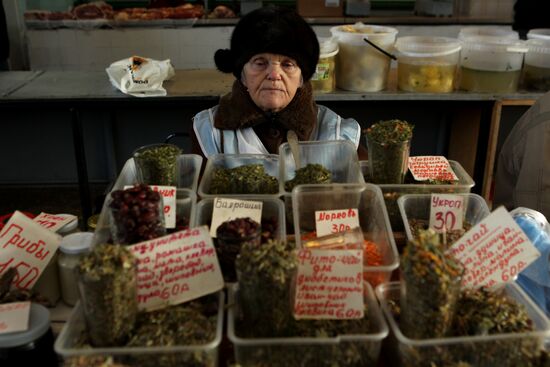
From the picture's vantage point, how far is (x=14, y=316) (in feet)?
3.14

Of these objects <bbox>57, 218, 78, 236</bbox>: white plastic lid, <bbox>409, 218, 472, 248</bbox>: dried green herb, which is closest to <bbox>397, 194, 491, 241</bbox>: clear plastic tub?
<bbox>409, 218, 472, 248</bbox>: dried green herb

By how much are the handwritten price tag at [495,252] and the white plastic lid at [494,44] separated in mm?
2056

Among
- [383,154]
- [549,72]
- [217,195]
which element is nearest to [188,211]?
[217,195]

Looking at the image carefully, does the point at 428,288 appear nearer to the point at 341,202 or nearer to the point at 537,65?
the point at 341,202

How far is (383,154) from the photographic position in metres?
1.36

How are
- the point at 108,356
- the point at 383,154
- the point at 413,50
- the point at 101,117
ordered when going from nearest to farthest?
the point at 108,356
the point at 383,154
the point at 413,50
the point at 101,117

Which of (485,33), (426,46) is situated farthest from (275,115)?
(485,33)

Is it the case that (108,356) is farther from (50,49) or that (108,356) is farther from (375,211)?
(50,49)

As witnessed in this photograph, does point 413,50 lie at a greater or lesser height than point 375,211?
greater

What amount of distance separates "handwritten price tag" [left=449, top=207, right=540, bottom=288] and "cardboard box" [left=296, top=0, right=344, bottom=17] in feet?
13.3

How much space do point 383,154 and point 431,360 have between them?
600 mm

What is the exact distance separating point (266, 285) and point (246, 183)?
0.49 meters

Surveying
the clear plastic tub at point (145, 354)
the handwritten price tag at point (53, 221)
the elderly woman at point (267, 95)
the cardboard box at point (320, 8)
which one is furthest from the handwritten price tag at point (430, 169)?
the cardboard box at point (320, 8)

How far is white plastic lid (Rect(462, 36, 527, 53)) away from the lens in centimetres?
278
